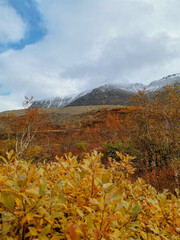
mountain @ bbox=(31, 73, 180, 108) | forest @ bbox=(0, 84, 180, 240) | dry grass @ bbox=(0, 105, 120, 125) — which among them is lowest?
forest @ bbox=(0, 84, 180, 240)

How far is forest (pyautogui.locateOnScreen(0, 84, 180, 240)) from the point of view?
592 millimetres

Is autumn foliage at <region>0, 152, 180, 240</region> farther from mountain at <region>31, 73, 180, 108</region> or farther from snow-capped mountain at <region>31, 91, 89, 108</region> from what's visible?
snow-capped mountain at <region>31, 91, 89, 108</region>

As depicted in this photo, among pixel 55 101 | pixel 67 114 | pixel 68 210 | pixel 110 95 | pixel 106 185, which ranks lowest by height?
pixel 68 210

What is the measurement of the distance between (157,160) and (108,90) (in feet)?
395

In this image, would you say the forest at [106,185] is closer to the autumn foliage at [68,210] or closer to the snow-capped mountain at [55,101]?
the autumn foliage at [68,210]

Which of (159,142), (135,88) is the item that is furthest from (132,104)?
(135,88)

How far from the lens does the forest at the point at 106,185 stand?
1.94 ft

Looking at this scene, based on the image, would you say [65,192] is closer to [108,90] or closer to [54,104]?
[108,90]

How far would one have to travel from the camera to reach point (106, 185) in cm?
58

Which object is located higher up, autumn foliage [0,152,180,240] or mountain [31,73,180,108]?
mountain [31,73,180,108]

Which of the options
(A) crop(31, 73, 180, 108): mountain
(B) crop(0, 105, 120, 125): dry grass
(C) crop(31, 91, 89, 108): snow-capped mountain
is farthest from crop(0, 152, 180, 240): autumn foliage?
(C) crop(31, 91, 89, 108): snow-capped mountain

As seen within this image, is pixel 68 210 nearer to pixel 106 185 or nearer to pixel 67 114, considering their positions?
pixel 106 185

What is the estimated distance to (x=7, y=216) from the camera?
1.90 ft

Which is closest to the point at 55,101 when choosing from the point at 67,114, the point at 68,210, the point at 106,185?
the point at 67,114
